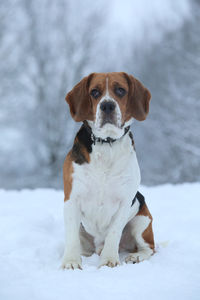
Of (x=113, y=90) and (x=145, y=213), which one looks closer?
(x=113, y=90)

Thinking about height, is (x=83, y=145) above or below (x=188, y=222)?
above

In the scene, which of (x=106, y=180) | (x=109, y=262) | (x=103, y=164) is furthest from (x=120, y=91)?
(x=109, y=262)

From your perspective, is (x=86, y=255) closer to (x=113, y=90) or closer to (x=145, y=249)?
(x=145, y=249)

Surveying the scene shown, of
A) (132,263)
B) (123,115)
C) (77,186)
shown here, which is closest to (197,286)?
(132,263)

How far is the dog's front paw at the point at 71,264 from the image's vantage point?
3121 millimetres

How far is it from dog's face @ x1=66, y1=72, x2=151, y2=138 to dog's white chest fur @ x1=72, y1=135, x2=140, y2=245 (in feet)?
0.51

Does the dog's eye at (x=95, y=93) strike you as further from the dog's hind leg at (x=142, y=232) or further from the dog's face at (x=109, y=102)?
the dog's hind leg at (x=142, y=232)

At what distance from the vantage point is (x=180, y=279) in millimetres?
2758

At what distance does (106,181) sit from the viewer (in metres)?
3.28

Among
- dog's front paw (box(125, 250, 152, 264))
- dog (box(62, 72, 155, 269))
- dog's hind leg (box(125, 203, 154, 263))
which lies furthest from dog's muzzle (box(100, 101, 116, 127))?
dog's front paw (box(125, 250, 152, 264))

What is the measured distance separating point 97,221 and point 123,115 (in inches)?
36.4

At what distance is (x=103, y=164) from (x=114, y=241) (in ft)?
2.12

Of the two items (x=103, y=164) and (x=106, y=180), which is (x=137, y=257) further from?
(x=103, y=164)

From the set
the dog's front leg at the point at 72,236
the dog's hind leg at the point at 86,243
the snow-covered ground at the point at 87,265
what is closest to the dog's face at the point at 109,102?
the dog's front leg at the point at 72,236
